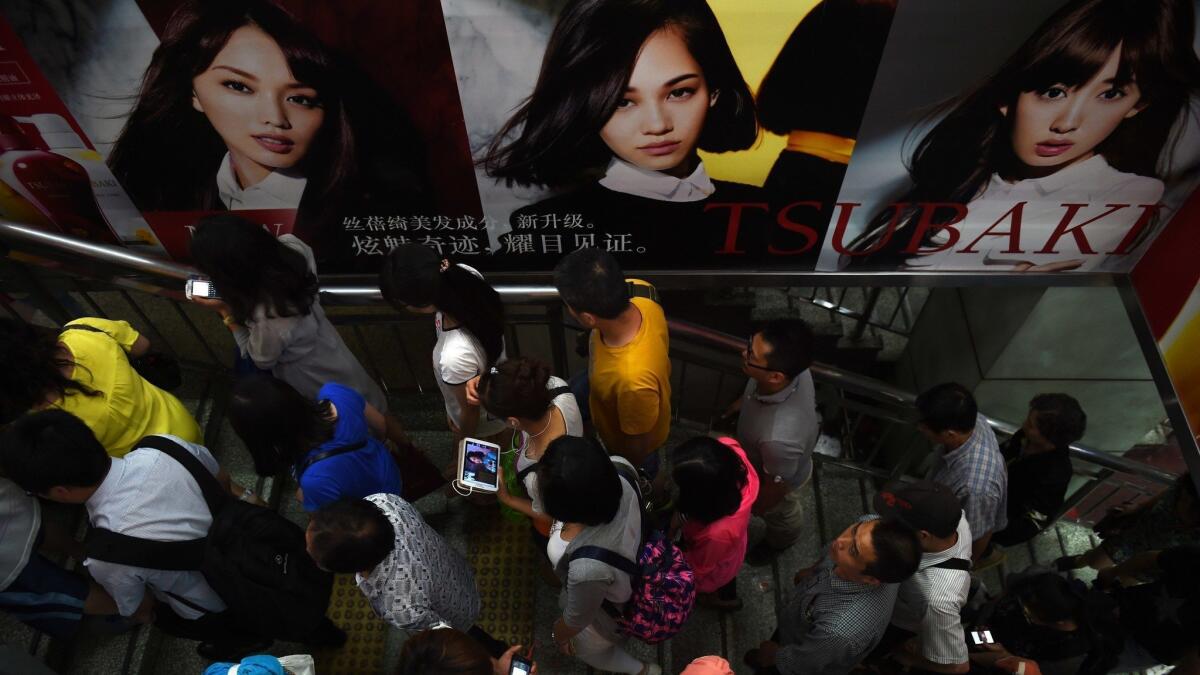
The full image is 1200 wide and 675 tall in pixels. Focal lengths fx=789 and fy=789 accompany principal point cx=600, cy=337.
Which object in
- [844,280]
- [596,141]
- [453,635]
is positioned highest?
[596,141]

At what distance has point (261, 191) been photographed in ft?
12.2

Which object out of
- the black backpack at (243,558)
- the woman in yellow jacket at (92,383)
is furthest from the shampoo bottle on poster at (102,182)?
the black backpack at (243,558)

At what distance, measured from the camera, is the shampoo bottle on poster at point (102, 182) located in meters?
3.50

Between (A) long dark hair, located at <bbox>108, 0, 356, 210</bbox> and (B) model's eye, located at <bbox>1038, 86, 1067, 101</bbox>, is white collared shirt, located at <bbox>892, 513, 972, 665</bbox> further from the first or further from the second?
(A) long dark hair, located at <bbox>108, 0, 356, 210</bbox>

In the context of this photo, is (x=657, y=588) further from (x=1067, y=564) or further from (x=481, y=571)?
(x=1067, y=564)

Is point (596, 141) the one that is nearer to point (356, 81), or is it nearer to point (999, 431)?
point (356, 81)

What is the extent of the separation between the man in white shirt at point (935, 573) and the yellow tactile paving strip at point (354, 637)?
227 centimetres

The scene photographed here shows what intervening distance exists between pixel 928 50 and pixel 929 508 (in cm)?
176

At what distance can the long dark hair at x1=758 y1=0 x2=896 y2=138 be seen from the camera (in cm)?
297

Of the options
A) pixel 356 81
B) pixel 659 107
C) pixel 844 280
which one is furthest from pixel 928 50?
pixel 356 81

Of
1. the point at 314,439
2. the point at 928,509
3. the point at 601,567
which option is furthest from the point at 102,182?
the point at 928,509

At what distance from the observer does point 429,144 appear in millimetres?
3484

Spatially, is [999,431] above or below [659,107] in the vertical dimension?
below

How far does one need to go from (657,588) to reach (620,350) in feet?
3.03
